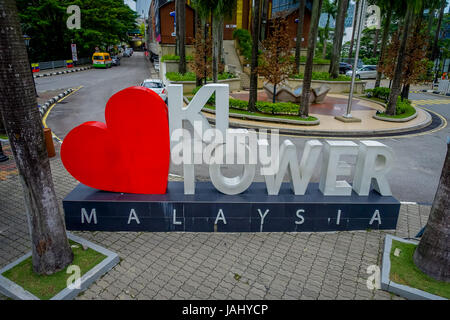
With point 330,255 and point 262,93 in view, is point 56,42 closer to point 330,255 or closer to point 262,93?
point 262,93

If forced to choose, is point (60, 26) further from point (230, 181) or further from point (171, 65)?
point (230, 181)

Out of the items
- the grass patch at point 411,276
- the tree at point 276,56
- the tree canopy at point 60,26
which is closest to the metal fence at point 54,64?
the tree canopy at point 60,26

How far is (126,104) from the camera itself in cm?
677

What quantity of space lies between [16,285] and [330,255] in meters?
5.57

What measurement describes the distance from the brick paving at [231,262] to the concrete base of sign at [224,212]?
7.1 inches

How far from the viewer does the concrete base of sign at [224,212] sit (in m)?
7.03

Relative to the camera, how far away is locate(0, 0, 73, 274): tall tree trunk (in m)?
4.58

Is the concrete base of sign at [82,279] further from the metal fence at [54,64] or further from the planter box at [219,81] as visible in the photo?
the metal fence at [54,64]

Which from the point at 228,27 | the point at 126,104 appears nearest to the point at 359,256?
the point at 126,104

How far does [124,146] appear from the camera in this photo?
23.1 ft

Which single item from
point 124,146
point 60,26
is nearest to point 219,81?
point 124,146

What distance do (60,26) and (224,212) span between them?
4782 centimetres

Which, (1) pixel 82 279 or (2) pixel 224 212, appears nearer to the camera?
(1) pixel 82 279

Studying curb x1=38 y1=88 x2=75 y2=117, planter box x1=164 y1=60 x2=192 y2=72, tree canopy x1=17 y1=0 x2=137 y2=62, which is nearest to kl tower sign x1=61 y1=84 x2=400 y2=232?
curb x1=38 y1=88 x2=75 y2=117
